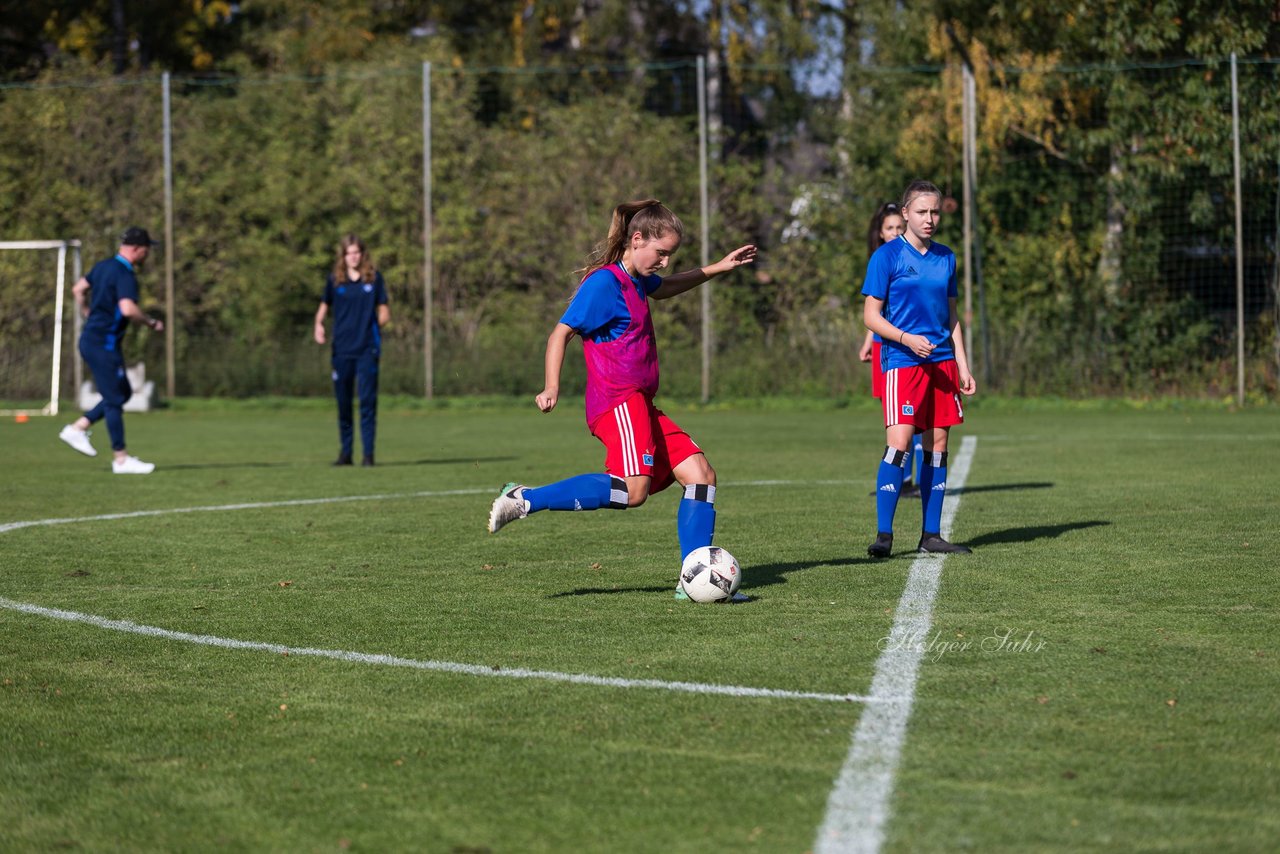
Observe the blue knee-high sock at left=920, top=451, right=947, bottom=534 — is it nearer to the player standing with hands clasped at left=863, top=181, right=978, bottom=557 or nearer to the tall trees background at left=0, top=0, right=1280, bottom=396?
the player standing with hands clasped at left=863, top=181, right=978, bottom=557

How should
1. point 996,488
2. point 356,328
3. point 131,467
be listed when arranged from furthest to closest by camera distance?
point 356,328 < point 131,467 < point 996,488

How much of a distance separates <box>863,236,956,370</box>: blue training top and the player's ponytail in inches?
65.0

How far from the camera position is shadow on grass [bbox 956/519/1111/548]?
29.5 ft

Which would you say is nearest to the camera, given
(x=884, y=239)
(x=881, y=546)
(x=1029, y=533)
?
(x=881, y=546)

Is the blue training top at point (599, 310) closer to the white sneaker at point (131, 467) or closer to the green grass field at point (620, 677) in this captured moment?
the green grass field at point (620, 677)

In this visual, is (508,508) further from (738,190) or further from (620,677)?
(738,190)

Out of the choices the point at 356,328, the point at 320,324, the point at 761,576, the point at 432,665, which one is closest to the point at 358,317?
the point at 356,328

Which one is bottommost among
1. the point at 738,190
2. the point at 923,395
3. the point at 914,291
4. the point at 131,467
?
the point at 131,467

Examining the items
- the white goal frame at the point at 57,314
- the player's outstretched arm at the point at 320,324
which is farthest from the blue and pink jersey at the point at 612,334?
the white goal frame at the point at 57,314

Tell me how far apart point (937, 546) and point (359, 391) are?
25.2 feet

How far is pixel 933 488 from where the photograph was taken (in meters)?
8.66


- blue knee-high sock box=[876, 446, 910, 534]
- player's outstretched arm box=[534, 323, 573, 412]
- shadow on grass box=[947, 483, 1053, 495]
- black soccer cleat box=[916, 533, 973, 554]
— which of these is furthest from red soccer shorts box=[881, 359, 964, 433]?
shadow on grass box=[947, 483, 1053, 495]

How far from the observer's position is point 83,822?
405 centimetres

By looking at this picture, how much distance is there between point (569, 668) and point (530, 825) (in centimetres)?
177
